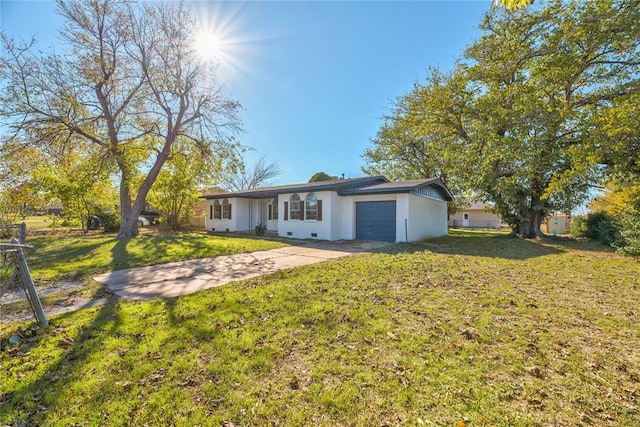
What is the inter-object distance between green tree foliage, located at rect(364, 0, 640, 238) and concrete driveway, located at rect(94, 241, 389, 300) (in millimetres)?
9529

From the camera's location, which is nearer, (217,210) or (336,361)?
(336,361)

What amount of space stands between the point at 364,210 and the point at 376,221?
2.81 feet

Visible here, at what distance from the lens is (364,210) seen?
14.2 m

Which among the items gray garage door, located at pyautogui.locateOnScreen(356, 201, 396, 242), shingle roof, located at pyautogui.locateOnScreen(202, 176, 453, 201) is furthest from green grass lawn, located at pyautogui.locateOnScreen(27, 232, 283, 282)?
gray garage door, located at pyautogui.locateOnScreen(356, 201, 396, 242)

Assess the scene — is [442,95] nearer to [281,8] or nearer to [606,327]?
[281,8]

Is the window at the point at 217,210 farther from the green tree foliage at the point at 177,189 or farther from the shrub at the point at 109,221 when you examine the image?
the shrub at the point at 109,221

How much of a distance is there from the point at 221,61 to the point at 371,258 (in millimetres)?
13480

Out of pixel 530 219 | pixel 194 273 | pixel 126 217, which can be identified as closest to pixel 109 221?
pixel 126 217

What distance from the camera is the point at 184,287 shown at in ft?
18.3

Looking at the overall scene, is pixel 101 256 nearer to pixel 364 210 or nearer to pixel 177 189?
pixel 364 210

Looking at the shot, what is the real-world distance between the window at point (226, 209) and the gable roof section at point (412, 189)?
367 inches

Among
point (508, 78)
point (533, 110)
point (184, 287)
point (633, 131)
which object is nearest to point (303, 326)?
point (184, 287)

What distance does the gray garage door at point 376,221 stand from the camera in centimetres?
1322

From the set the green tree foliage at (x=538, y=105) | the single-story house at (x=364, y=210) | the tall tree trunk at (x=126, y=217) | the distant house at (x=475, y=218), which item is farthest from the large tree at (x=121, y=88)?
the distant house at (x=475, y=218)
